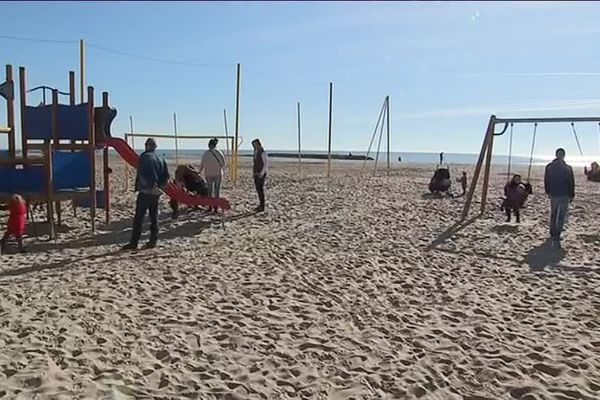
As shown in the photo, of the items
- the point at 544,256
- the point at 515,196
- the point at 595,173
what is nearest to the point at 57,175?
the point at 544,256

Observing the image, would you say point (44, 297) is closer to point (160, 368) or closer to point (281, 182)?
point (160, 368)

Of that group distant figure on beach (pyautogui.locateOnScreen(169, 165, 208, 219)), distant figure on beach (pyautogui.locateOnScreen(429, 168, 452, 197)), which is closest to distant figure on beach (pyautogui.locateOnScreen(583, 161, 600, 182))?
distant figure on beach (pyautogui.locateOnScreen(429, 168, 452, 197))

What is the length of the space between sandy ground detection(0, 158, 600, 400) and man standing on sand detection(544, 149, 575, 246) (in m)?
0.35

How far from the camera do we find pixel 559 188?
8727mm

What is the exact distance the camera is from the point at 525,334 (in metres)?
4.64

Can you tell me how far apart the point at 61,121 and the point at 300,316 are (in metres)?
6.07

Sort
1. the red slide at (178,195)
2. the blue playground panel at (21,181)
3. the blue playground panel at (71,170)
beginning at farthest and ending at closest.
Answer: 1. the red slide at (178,195)
2. the blue playground panel at (71,170)
3. the blue playground panel at (21,181)

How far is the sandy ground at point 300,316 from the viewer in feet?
12.0

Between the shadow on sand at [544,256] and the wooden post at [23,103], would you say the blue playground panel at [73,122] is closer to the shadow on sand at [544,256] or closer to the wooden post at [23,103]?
the wooden post at [23,103]

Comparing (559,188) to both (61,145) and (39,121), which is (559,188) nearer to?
(61,145)

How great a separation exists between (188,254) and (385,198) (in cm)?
793

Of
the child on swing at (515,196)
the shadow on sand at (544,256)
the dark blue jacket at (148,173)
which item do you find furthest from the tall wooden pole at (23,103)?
the child on swing at (515,196)

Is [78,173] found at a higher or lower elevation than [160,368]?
higher

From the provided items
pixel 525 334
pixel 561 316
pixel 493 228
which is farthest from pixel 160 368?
pixel 493 228
